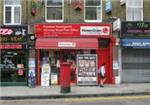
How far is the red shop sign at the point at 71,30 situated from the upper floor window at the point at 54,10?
2.39 feet

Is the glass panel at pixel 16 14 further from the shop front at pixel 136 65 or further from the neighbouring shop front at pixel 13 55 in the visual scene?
the shop front at pixel 136 65

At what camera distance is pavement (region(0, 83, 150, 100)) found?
2058 cm

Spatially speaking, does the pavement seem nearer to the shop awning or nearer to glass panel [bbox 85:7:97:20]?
the shop awning

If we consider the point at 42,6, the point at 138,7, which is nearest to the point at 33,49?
the point at 42,6

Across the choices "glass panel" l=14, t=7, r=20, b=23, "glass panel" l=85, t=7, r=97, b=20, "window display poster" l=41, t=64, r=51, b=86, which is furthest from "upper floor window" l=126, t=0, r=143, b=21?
"glass panel" l=14, t=7, r=20, b=23

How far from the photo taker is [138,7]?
26578mm

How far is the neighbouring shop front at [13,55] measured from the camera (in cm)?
2528

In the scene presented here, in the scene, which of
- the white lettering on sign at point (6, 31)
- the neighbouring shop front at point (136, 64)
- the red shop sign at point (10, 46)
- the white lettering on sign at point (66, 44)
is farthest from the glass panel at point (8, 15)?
the neighbouring shop front at point (136, 64)

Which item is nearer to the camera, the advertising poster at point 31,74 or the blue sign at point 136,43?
the advertising poster at point 31,74

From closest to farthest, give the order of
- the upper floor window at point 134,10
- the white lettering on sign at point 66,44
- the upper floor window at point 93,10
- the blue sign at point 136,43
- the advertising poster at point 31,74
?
the advertising poster at point 31,74 < the white lettering on sign at point 66,44 < the blue sign at point 136,43 < the upper floor window at point 93,10 < the upper floor window at point 134,10

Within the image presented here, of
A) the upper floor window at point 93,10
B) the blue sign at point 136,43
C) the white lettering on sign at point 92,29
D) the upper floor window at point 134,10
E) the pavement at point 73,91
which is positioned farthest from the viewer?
the upper floor window at point 134,10

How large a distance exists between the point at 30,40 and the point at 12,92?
4.31 metres

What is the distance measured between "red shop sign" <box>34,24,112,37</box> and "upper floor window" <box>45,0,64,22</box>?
0.73m

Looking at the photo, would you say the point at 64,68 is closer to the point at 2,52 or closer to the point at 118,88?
the point at 118,88
